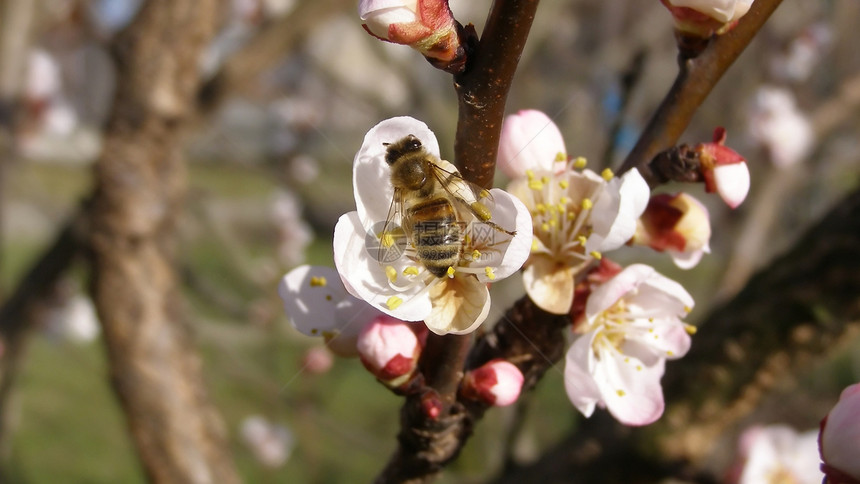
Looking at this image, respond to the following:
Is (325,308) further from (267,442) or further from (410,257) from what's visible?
(267,442)

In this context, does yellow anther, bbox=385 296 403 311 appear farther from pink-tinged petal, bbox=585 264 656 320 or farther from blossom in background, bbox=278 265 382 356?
pink-tinged petal, bbox=585 264 656 320

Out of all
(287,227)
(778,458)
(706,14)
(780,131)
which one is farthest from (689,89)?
(287,227)

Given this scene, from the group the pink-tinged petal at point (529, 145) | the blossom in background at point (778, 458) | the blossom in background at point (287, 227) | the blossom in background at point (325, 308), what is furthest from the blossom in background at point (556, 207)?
the blossom in background at point (287, 227)

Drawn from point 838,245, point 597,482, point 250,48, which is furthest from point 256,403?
point 838,245

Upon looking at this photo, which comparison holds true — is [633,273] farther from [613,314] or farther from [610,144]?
[610,144]

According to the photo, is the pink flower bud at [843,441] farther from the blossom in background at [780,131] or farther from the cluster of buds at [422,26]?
the blossom in background at [780,131]

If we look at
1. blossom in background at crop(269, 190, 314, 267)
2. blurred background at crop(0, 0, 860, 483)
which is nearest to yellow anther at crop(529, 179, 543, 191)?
blurred background at crop(0, 0, 860, 483)
